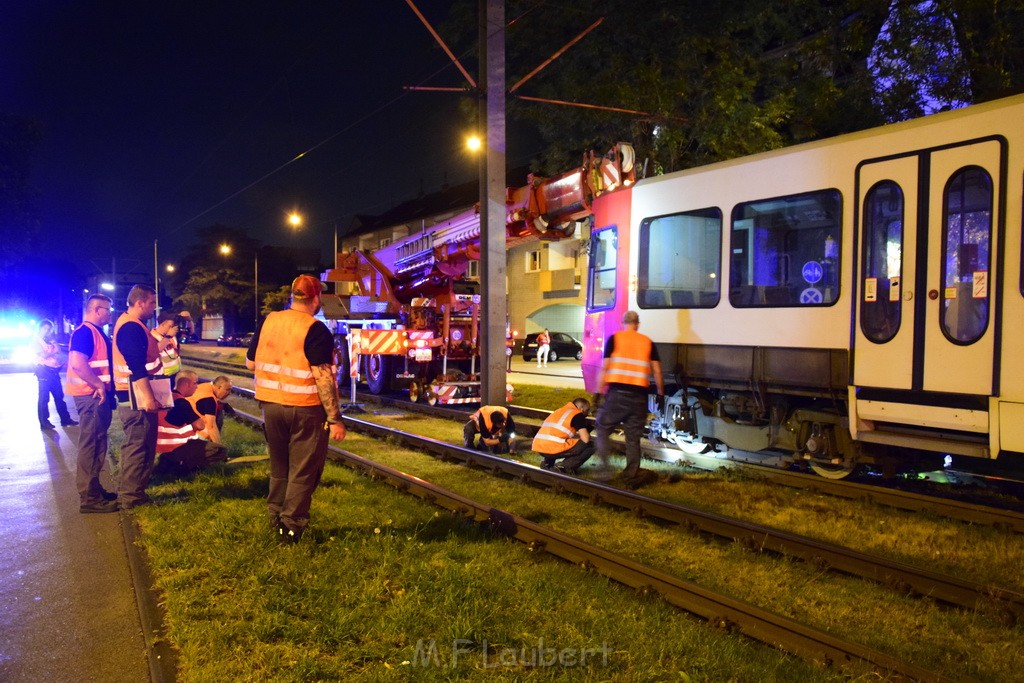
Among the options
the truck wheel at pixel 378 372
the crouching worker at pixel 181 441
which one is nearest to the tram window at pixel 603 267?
A: the crouching worker at pixel 181 441

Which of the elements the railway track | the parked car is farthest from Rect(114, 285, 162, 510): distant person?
the parked car

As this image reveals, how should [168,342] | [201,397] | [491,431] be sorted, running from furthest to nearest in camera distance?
[491,431] < [168,342] < [201,397]

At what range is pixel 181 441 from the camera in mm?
7961

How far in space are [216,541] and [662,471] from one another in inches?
191

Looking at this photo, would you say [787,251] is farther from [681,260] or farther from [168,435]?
[168,435]

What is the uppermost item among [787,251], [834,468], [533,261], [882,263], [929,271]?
[533,261]

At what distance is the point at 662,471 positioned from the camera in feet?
26.5

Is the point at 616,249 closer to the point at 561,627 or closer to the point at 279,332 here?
the point at 279,332

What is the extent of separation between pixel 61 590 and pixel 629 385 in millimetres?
4986

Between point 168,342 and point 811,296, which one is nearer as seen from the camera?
point 811,296

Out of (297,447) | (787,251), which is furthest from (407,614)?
(787,251)

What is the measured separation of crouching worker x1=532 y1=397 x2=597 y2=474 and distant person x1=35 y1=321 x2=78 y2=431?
8757 millimetres

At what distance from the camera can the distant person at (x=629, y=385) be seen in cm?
706

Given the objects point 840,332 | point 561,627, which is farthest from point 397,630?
point 840,332
